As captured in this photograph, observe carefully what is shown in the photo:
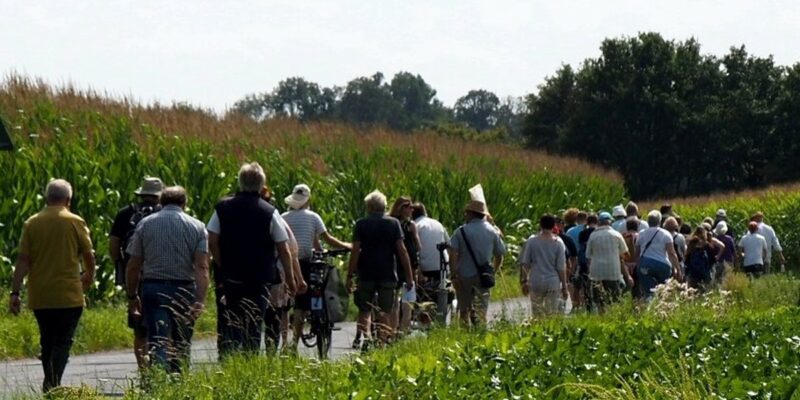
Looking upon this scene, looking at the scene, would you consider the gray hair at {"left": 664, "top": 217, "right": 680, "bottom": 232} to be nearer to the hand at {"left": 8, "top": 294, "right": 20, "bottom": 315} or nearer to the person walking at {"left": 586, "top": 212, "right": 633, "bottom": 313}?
the person walking at {"left": 586, "top": 212, "right": 633, "bottom": 313}

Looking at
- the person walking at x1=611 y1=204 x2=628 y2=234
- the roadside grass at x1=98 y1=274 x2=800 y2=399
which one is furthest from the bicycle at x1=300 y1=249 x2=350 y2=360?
the person walking at x1=611 y1=204 x2=628 y2=234

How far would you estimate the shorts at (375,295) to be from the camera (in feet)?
57.0

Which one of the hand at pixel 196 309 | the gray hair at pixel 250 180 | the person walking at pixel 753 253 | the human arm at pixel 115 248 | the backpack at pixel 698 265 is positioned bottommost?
the person walking at pixel 753 253

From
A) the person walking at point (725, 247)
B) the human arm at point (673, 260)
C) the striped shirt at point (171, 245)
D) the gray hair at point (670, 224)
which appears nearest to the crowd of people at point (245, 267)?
the striped shirt at point (171, 245)

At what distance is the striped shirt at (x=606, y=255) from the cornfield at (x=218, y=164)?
655 centimetres

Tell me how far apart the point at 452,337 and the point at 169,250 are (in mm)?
2589

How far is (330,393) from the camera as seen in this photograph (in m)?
9.74

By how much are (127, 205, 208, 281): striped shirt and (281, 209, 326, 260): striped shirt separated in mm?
3883

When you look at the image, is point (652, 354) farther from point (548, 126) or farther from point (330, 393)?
point (548, 126)

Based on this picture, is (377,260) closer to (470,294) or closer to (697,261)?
(470,294)

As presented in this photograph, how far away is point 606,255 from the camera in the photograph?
21859mm

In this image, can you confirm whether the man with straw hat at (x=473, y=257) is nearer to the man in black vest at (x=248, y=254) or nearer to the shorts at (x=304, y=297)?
the shorts at (x=304, y=297)

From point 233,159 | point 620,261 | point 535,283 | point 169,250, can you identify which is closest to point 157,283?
point 169,250

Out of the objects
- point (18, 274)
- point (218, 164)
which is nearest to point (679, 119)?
point (218, 164)
